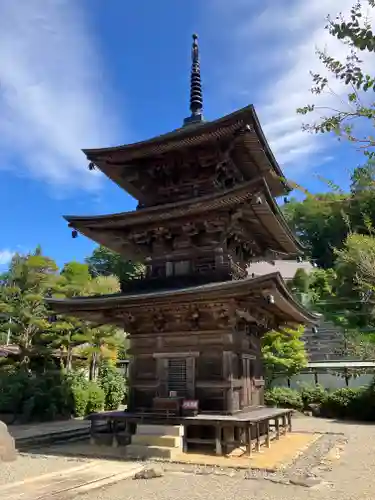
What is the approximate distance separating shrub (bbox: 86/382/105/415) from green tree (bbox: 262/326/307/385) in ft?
34.2

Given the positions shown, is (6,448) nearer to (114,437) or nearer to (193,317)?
(114,437)

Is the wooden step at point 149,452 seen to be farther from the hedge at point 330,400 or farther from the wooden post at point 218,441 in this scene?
the hedge at point 330,400

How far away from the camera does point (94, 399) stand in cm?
2464

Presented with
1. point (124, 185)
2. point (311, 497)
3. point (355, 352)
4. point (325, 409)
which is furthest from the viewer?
point (325, 409)

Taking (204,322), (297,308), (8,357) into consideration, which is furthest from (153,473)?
(8,357)

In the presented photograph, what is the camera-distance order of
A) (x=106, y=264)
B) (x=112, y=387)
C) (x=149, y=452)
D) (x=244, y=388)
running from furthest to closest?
(x=106, y=264), (x=112, y=387), (x=244, y=388), (x=149, y=452)

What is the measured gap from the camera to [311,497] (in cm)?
794

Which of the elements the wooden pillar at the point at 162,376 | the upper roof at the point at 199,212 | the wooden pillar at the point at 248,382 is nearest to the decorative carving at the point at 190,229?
the upper roof at the point at 199,212

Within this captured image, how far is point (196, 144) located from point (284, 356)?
19006mm

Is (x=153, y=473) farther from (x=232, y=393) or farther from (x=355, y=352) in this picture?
(x=355, y=352)

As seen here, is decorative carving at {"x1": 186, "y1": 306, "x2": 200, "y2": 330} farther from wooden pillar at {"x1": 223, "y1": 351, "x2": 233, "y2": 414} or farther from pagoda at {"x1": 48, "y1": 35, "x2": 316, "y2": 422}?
wooden pillar at {"x1": 223, "y1": 351, "x2": 233, "y2": 414}

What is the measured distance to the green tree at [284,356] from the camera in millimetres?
27875

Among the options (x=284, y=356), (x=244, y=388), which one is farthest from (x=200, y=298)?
(x=284, y=356)

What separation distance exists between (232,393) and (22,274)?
18271 mm
